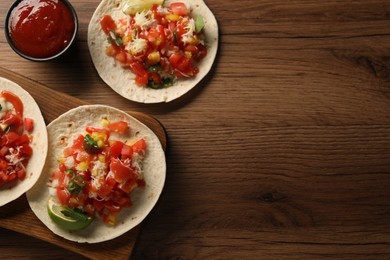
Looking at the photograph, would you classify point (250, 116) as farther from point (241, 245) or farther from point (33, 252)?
point (33, 252)

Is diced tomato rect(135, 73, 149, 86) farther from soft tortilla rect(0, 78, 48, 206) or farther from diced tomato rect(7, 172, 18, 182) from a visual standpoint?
diced tomato rect(7, 172, 18, 182)

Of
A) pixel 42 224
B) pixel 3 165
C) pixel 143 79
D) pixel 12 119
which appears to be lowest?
pixel 42 224

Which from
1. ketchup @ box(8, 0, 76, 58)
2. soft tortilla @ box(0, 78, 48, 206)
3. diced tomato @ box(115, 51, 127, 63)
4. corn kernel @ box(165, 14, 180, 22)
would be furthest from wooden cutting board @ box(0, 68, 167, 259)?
corn kernel @ box(165, 14, 180, 22)

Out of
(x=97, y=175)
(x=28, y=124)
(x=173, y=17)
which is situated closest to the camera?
(x=97, y=175)

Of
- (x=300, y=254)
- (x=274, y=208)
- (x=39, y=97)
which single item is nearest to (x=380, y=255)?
(x=300, y=254)

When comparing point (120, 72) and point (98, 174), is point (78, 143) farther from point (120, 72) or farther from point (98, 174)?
point (120, 72)

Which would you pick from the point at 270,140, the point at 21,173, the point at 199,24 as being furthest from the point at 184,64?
the point at 21,173

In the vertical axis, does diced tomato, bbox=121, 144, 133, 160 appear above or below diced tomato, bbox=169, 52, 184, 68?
below
